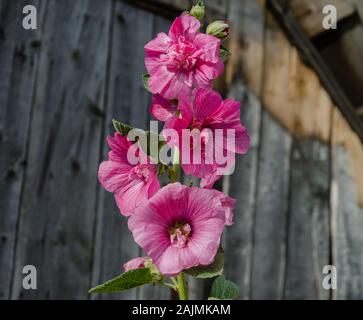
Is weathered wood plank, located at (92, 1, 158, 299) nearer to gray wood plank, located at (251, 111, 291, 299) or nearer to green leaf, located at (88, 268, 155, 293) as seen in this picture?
gray wood plank, located at (251, 111, 291, 299)

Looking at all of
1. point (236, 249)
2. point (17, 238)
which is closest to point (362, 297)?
point (236, 249)

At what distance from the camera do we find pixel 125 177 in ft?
2.37

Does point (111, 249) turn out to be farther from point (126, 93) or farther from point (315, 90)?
point (315, 90)

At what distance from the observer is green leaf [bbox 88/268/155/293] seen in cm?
70

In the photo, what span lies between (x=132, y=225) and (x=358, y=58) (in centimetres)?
207

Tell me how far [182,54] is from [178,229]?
172 millimetres

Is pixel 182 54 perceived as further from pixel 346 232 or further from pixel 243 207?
pixel 346 232

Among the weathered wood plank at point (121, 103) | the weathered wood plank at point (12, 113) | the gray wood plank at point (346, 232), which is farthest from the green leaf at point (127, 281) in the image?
the gray wood plank at point (346, 232)

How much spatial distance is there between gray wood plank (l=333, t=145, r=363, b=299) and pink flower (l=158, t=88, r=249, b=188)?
6.36 ft

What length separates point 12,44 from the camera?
73.5 inches

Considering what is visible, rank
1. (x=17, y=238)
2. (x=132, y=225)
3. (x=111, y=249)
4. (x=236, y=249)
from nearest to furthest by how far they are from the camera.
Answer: (x=132, y=225) < (x=17, y=238) < (x=111, y=249) < (x=236, y=249)

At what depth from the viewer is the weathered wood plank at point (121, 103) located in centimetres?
201

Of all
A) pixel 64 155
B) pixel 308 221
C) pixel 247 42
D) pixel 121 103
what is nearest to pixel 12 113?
pixel 64 155

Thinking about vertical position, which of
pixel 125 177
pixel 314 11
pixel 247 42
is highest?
pixel 314 11
